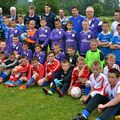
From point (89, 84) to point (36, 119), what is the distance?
5.28 ft

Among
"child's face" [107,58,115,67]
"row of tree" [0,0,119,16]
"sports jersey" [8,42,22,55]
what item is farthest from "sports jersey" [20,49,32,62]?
"row of tree" [0,0,119,16]

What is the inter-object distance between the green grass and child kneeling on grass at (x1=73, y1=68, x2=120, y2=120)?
347 mm

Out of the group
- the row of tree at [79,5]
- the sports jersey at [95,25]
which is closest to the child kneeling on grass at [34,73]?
the sports jersey at [95,25]

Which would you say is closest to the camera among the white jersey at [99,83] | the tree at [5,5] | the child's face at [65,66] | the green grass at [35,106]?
the green grass at [35,106]

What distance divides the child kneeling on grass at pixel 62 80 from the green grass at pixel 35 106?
6.9 inches

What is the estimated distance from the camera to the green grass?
23.3 ft

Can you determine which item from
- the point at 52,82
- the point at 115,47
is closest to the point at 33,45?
the point at 52,82

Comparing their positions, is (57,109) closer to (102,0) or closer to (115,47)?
(115,47)

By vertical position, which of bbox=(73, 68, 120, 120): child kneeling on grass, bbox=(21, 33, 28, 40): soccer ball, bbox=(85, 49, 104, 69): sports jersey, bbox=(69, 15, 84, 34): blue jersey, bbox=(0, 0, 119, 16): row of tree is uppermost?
bbox=(69, 15, 84, 34): blue jersey

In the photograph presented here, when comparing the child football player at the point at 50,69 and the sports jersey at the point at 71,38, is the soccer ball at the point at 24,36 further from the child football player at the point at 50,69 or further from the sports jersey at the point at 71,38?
the child football player at the point at 50,69

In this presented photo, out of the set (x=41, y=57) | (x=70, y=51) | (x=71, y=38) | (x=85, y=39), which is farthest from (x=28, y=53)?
(x=85, y=39)

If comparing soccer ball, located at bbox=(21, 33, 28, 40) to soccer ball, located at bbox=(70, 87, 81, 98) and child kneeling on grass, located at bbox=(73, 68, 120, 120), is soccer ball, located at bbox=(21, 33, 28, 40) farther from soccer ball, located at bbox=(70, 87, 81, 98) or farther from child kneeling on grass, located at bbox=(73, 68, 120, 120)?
child kneeling on grass, located at bbox=(73, 68, 120, 120)

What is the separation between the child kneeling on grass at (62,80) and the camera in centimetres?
867

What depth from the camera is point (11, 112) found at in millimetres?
7363
